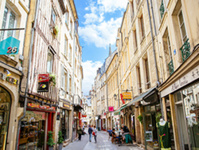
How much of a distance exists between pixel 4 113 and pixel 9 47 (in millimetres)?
2184

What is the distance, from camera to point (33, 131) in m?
6.98

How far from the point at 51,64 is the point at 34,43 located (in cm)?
283

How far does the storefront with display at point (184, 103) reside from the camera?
14.2ft

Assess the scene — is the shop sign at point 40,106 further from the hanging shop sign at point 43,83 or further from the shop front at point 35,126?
the hanging shop sign at point 43,83

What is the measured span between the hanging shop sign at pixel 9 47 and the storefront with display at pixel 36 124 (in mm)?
2073

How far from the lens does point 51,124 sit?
8.87 metres

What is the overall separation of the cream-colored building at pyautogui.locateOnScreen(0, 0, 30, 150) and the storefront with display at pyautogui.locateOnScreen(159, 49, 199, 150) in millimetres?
4929

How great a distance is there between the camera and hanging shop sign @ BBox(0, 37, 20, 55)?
13.5ft

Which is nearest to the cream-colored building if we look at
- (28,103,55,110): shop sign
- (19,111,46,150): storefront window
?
(28,103,55,110): shop sign

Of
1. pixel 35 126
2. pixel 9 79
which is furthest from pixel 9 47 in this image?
pixel 35 126

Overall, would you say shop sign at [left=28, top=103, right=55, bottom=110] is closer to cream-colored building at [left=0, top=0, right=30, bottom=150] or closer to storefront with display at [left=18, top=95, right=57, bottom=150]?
storefront with display at [left=18, top=95, right=57, bottom=150]

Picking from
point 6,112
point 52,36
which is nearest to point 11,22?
point 6,112

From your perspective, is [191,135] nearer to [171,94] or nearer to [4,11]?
[171,94]

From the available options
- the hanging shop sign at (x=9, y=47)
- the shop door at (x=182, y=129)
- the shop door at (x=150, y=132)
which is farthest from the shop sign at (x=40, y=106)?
the shop door at (x=182, y=129)
